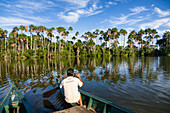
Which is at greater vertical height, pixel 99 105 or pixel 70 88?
pixel 70 88

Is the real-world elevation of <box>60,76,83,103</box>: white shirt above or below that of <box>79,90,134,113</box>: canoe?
above

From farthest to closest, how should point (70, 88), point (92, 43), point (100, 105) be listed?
point (92, 43) → point (100, 105) → point (70, 88)

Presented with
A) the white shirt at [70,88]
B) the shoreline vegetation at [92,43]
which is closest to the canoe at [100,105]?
the white shirt at [70,88]

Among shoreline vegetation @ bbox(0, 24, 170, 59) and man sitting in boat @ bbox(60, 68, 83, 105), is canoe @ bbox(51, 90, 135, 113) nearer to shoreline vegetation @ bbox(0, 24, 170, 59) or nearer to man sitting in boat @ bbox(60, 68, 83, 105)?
man sitting in boat @ bbox(60, 68, 83, 105)

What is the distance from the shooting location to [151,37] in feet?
263

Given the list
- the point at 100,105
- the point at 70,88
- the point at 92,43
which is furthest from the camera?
the point at 92,43

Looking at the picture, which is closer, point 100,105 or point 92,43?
point 100,105

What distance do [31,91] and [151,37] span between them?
90.1 m

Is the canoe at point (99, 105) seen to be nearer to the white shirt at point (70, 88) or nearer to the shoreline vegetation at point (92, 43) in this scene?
the white shirt at point (70, 88)

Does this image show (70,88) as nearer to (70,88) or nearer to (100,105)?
(70,88)

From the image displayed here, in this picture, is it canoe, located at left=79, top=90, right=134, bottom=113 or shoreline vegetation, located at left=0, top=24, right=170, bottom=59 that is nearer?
canoe, located at left=79, top=90, right=134, bottom=113

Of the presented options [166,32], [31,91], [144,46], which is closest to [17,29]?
[31,91]

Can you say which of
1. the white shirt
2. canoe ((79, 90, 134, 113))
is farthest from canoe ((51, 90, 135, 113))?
the white shirt

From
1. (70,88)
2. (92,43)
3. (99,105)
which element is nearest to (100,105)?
(99,105)
